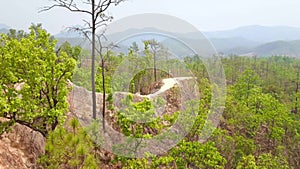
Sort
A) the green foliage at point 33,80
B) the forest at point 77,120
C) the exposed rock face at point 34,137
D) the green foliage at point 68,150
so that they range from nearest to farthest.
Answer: the green foliage at point 68,150, the forest at point 77,120, the green foliage at point 33,80, the exposed rock face at point 34,137

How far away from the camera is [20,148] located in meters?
8.23

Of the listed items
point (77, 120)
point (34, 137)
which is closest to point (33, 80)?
point (77, 120)

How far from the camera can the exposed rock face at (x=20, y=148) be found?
7480 millimetres

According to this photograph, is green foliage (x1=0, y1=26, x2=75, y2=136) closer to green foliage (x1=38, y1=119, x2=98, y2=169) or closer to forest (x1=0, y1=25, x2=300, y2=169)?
forest (x1=0, y1=25, x2=300, y2=169)

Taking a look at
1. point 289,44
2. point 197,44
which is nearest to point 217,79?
point 197,44

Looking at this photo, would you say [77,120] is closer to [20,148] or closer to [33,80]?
[33,80]

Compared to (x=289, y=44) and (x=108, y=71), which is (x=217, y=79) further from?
(x=289, y=44)

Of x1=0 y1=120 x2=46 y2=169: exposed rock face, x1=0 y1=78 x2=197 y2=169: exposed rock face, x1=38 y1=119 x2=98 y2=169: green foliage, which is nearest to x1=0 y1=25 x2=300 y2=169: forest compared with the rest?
x1=38 y1=119 x2=98 y2=169: green foliage

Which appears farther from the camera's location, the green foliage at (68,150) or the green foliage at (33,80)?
the green foliage at (33,80)

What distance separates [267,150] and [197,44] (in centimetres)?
934

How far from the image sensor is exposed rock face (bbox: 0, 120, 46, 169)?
24.5 ft

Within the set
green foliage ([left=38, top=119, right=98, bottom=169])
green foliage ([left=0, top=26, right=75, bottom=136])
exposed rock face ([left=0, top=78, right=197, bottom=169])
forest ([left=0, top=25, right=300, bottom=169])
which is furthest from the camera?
exposed rock face ([left=0, top=78, right=197, bottom=169])

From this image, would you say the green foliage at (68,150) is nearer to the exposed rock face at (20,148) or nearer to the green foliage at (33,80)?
the exposed rock face at (20,148)

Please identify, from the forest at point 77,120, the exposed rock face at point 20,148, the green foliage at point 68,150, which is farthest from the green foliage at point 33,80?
the green foliage at point 68,150
